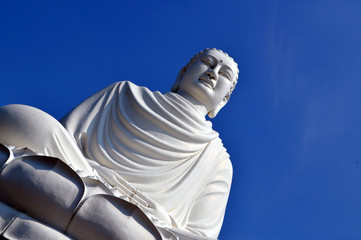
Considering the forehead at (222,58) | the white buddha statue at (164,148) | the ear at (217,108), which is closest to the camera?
the white buddha statue at (164,148)

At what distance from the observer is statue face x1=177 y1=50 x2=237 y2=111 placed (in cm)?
530

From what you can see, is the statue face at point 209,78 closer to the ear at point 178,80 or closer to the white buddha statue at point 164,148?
the white buddha statue at point 164,148

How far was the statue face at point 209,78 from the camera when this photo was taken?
530 centimetres

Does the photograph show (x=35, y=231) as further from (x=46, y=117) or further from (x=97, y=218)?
(x=46, y=117)

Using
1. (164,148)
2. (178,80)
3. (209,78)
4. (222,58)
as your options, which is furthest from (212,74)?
(164,148)

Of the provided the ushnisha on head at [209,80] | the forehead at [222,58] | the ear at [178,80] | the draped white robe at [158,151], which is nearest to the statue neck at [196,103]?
the ushnisha on head at [209,80]

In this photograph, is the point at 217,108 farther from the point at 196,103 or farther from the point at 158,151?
the point at 158,151

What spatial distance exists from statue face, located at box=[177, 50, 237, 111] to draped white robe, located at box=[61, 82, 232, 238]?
0.25 m

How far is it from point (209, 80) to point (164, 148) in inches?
44.3

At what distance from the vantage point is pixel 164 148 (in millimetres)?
4559

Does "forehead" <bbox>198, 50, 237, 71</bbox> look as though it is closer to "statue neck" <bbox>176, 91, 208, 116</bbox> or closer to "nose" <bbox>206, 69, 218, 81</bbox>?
"nose" <bbox>206, 69, 218, 81</bbox>

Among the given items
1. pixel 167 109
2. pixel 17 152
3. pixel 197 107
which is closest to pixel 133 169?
pixel 167 109

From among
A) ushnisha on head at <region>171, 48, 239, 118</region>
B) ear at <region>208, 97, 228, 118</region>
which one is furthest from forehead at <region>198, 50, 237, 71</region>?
ear at <region>208, 97, 228, 118</region>

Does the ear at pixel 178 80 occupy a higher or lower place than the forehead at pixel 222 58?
lower
